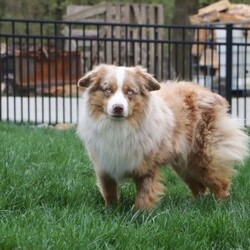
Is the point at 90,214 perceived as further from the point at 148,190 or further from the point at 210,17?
the point at 210,17

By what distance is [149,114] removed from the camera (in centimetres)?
567

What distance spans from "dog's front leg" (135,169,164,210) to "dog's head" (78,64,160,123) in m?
0.53

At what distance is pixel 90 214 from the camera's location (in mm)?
4938

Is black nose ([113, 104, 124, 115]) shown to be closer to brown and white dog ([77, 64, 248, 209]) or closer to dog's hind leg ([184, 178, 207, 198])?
brown and white dog ([77, 64, 248, 209])

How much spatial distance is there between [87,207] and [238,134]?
185cm

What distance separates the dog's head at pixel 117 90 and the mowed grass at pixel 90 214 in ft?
2.42

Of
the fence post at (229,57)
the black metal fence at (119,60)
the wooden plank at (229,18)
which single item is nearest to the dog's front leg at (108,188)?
the black metal fence at (119,60)

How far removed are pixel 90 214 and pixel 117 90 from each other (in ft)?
3.36

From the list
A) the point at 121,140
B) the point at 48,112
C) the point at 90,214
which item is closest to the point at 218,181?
the point at 121,140

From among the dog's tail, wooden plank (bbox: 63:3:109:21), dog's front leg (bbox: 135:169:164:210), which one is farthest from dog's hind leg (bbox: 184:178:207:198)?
wooden plank (bbox: 63:3:109:21)

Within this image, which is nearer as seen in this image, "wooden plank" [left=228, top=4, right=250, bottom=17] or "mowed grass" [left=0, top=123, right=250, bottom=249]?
"mowed grass" [left=0, top=123, right=250, bottom=249]

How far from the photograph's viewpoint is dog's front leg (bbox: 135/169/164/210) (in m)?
5.70

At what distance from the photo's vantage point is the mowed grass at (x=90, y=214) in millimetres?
4379

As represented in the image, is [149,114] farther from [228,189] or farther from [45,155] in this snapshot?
[45,155]
